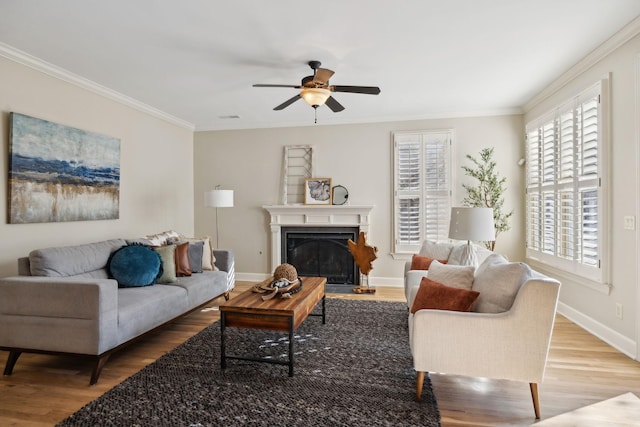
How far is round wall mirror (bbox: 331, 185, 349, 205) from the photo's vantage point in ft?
18.8

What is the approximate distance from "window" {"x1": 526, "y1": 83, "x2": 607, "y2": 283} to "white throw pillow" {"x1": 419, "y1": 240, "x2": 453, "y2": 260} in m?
1.23

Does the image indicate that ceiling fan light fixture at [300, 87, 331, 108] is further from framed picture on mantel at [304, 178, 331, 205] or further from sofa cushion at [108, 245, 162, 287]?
framed picture on mantel at [304, 178, 331, 205]

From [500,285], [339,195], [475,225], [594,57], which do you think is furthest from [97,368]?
[594,57]

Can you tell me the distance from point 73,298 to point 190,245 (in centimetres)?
176

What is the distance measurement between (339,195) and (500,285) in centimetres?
368

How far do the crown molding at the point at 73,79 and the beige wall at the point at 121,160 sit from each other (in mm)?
47

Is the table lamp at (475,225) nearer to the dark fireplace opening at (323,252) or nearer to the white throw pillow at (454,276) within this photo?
the white throw pillow at (454,276)

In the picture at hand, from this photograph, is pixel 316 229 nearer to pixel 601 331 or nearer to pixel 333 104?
pixel 333 104

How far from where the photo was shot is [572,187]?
147 inches

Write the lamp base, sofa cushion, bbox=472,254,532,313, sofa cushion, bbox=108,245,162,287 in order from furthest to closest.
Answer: the lamp base, sofa cushion, bbox=108,245,162,287, sofa cushion, bbox=472,254,532,313

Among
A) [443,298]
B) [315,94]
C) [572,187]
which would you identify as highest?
[315,94]

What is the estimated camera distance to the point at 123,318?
2.71 meters

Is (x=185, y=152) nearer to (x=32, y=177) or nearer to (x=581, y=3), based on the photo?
(x=32, y=177)

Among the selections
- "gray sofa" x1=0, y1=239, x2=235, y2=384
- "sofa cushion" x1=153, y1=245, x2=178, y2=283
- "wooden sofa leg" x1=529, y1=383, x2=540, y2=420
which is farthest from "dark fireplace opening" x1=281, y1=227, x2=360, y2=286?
"wooden sofa leg" x1=529, y1=383, x2=540, y2=420
